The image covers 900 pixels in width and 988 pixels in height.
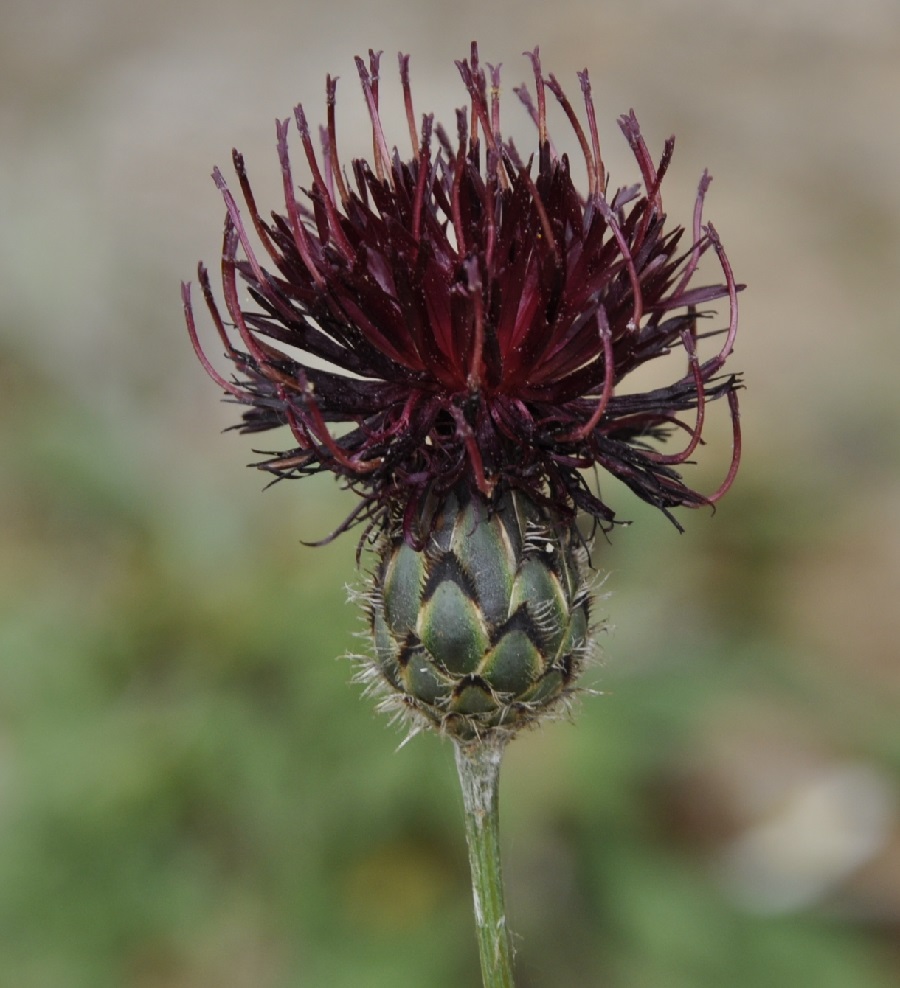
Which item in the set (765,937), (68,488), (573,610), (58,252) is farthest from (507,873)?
(58,252)

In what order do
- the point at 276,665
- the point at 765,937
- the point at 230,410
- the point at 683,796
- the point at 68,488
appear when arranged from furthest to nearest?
the point at 230,410 → the point at 68,488 → the point at 683,796 → the point at 276,665 → the point at 765,937

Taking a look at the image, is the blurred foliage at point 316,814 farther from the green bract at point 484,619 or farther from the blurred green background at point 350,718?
the green bract at point 484,619

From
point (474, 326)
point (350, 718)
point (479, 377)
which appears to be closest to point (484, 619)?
point (479, 377)

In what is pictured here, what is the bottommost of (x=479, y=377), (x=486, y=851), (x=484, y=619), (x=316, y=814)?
(x=486, y=851)

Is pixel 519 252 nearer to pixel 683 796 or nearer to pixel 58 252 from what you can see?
pixel 683 796

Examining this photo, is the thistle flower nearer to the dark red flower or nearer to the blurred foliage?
the dark red flower

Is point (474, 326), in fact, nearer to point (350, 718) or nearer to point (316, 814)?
point (350, 718)
